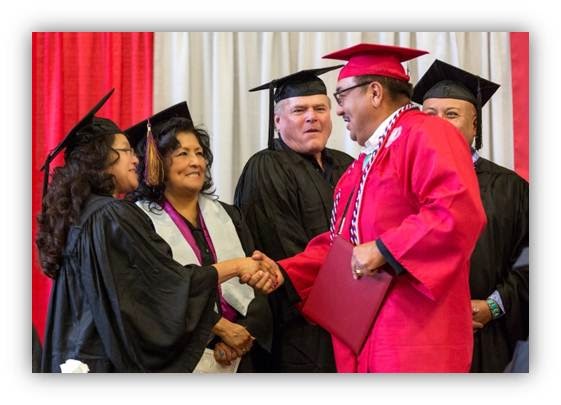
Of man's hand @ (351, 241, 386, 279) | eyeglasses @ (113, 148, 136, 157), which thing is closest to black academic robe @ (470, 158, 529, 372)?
man's hand @ (351, 241, 386, 279)

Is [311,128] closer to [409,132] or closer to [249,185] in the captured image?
[249,185]

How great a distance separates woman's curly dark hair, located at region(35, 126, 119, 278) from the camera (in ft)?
8.74

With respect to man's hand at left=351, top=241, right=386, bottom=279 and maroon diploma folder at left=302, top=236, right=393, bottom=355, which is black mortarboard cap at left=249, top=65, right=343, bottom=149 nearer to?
maroon diploma folder at left=302, top=236, right=393, bottom=355

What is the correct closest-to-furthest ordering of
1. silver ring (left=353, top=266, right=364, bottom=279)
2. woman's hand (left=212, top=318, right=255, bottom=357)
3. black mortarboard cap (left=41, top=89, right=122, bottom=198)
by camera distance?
silver ring (left=353, top=266, right=364, bottom=279) < black mortarboard cap (left=41, top=89, right=122, bottom=198) < woman's hand (left=212, top=318, right=255, bottom=357)

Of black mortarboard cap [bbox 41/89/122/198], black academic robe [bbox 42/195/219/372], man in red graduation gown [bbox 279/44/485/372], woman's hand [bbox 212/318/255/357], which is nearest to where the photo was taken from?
man in red graduation gown [bbox 279/44/485/372]

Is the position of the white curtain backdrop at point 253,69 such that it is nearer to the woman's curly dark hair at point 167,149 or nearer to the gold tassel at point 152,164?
the woman's curly dark hair at point 167,149

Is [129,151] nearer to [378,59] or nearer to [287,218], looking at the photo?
[287,218]

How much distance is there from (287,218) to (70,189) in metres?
0.81

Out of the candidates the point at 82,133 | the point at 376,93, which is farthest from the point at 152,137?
the point at 376,93

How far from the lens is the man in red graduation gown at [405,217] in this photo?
225cm

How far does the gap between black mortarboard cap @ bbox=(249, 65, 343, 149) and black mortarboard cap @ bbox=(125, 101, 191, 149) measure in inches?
10.9

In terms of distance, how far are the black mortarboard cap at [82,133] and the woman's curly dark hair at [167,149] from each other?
0.17 meters

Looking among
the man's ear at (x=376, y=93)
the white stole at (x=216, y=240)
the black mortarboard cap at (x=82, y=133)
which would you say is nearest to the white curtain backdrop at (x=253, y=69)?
the white stole at (x=216, y=240)
